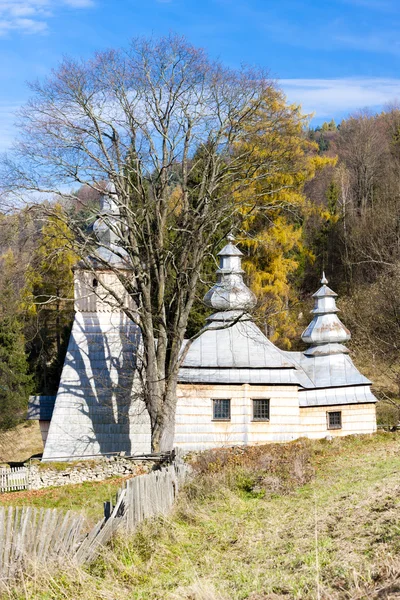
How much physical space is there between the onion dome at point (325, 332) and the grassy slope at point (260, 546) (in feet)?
36.4

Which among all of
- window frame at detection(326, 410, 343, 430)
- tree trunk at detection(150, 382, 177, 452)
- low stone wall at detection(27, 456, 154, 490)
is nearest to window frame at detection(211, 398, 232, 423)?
window frame at detection(326, 410, 343, 430)

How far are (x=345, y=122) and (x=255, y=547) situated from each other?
2546 inches

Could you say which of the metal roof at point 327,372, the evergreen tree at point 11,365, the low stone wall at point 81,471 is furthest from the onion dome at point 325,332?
the evergreen tree at point 11,365

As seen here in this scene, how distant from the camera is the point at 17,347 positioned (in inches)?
1347

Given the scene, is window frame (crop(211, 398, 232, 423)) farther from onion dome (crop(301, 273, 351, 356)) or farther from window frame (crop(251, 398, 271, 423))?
onion dome (crop(301, 273, 351, 356))

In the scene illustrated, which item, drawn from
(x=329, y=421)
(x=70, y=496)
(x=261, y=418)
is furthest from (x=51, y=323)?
(x=70, y=496)

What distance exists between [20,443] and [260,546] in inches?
975

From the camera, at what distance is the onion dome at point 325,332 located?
81.9ft

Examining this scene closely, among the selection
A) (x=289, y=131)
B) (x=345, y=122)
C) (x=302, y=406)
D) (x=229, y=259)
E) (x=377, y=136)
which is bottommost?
(x=302, y=406)

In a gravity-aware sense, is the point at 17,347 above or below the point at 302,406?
above

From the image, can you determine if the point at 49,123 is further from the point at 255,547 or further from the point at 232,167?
the point at 255,547

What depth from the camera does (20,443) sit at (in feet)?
106

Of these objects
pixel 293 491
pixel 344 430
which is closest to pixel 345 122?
pixel 344 430

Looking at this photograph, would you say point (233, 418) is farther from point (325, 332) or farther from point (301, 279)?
point (301, 279)
